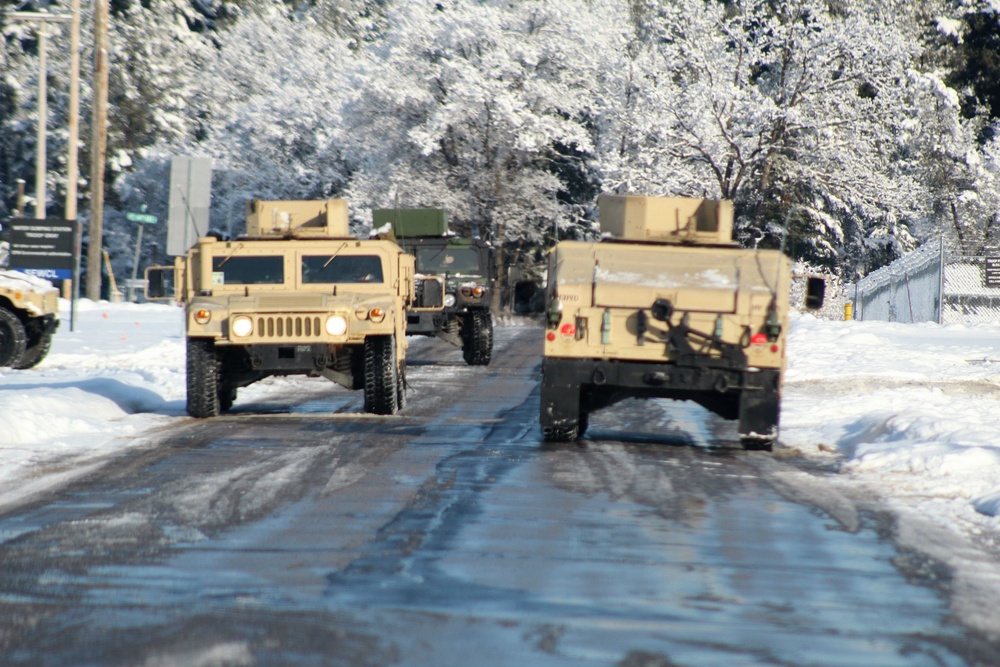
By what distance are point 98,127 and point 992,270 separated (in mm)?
22358

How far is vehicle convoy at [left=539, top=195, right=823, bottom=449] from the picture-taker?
11.7 metres

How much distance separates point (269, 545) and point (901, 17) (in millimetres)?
53141

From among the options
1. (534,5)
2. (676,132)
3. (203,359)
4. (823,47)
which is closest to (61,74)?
(534,5)

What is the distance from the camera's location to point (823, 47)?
40.8m

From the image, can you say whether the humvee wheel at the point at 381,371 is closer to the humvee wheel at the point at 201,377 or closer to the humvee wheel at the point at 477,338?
the humvee wheel at the point at 201,377

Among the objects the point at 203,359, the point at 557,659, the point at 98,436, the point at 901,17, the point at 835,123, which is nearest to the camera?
the point at 557,659

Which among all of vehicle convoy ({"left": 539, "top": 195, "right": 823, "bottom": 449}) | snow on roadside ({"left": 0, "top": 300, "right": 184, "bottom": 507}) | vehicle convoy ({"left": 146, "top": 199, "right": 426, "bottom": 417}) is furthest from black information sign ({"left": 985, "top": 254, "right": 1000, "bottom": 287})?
vehicle convoy ({"left": 539, "top": 195, "right": 823, "bottom": 449})

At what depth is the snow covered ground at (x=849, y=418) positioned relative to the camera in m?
8.52

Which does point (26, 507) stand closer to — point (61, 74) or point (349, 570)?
point (349, 570)

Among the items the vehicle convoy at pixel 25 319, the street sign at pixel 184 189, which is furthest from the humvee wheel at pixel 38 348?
the street sign at pixel 184 189

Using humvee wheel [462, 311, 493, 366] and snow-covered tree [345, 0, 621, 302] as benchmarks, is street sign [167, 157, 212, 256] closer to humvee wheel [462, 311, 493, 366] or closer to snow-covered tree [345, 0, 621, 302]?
humvee wheel [462, 311, 493, 366]

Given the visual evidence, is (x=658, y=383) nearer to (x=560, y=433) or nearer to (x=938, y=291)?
(x=560, y=433)

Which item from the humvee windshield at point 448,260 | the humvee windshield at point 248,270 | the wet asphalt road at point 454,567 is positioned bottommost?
the wet asphalt road at point 454,567

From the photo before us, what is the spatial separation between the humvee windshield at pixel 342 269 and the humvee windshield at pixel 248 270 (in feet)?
0.96
